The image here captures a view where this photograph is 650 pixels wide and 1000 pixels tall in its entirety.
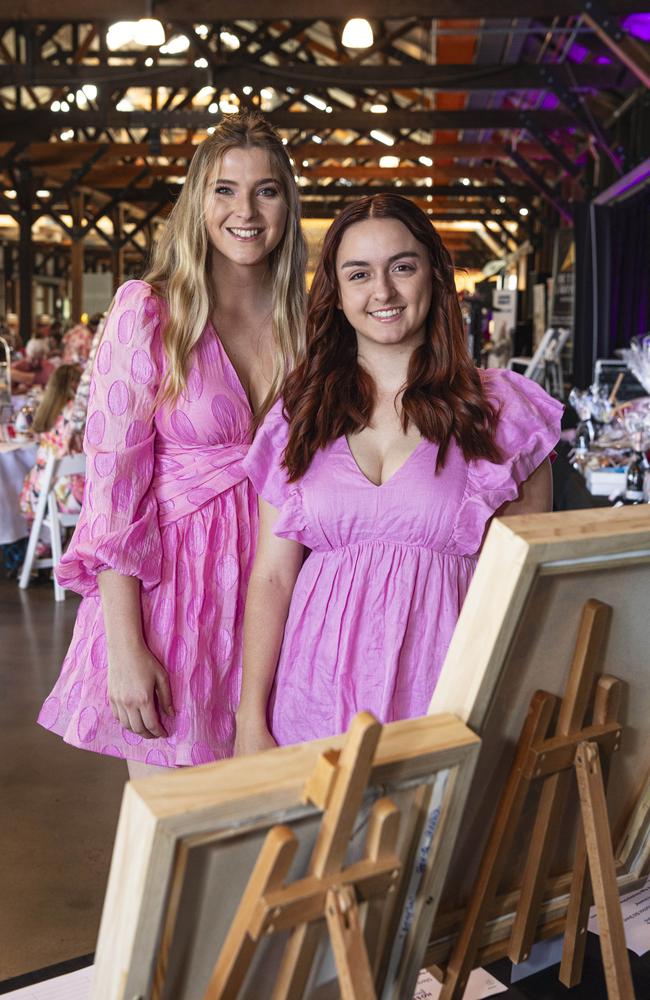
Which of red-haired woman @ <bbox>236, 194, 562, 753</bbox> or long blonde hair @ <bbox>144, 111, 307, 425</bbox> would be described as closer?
red-haired woman @ <bbox>236, 194, 562, 753</bbox>

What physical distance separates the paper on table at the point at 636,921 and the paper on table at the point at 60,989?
1.68 feet

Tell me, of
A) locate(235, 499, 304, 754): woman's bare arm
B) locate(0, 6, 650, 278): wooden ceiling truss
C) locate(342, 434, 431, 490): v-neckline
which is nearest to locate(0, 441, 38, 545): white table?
locate(0, 6, 650, 278): wooden ceiling truss

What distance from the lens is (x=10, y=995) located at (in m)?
1.03

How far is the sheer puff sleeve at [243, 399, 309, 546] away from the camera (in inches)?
59.3

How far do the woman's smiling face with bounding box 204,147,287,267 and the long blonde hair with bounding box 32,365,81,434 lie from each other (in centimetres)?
502

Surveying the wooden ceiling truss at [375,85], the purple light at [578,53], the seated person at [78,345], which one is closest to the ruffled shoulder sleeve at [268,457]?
the wooden ceiling truss at [375,85]

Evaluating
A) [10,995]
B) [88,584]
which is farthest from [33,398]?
[10,995]

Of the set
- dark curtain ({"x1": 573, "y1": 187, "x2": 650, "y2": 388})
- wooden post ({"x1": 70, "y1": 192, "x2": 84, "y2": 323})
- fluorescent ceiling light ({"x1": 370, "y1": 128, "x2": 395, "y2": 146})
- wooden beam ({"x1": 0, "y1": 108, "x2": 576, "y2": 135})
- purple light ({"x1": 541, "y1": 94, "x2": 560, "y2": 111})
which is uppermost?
fluorescent ceiling light ({"x1": 370, "y1": 128, "x2": 395, "y2": 146})

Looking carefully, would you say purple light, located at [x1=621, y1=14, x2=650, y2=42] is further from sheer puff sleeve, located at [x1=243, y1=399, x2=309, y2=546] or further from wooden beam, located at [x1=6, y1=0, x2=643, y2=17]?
sheer puff sleeve, located at [x1=243, y1=399, x2=309, y2=546]

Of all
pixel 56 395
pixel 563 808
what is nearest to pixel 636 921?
pixel 563 808

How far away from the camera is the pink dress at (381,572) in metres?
1.45

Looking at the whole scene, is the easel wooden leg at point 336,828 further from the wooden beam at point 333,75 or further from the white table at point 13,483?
the wooden beam at point 333,75

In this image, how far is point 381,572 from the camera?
4.78ft

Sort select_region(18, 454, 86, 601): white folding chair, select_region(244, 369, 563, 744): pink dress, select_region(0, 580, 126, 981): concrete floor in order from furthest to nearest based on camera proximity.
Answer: select_region(18, 454, 86, 601): white folding chair, select_region(0, 580, 126, 981): concrete floor, select_region(244, 369, 563, 744): pink dress
